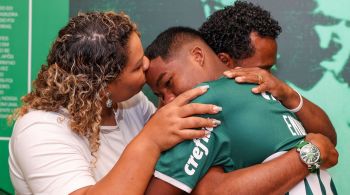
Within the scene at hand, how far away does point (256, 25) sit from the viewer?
5.41ft

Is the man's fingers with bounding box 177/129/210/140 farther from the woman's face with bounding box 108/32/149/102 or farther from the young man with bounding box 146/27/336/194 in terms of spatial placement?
the woman's face with bounding box 108/32/149/102

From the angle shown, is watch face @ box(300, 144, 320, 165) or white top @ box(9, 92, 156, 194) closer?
watch face @ box(300, 144, 320, 165)

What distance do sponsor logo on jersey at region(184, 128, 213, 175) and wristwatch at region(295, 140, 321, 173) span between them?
0.26 metres

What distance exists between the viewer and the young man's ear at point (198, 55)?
1.42 meters

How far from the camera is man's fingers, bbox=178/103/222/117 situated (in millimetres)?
1147

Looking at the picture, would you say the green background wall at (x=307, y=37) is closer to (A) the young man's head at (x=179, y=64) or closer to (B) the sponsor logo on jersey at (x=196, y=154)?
(A) the young man's head at (x=179, y=64)

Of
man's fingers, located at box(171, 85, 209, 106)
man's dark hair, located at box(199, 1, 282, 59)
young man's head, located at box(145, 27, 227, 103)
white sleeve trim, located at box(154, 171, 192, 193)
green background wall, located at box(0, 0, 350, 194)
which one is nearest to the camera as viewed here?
white sleeve trim, located at box(154, 171, 192, 193)

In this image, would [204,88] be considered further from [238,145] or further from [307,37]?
[307,37]

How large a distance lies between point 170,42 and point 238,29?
324mm

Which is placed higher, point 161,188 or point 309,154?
point 309,154

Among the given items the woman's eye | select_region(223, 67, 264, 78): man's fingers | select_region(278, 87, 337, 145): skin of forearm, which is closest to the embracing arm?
select_region(223, 67, 264, 78): man's fingers

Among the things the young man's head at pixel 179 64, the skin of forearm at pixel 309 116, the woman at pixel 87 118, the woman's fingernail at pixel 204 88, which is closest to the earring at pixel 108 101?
the woman at pixel 87 118

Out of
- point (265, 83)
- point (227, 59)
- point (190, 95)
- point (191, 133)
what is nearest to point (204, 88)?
point (190, 95)

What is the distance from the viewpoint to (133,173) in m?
1.19
